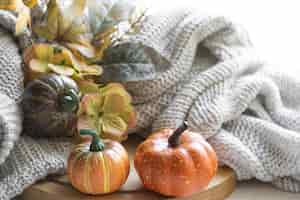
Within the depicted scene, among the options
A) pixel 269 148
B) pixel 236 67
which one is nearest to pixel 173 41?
pixel 236 67

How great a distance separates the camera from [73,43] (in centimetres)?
97

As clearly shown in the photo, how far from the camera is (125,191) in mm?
891

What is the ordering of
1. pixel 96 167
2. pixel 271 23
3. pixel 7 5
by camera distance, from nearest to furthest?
pixel 96 167, pixel 7 5, pixel 271 23

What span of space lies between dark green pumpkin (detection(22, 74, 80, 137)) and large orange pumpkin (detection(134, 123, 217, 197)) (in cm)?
12

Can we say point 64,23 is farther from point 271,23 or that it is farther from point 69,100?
point 271,23

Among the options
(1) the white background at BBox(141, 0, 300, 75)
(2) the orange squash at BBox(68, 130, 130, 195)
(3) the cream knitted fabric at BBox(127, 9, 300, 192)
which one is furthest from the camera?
(1) the white background at BBox(141, 0, 300, 75)

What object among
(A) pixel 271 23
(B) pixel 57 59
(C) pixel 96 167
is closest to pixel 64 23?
(B) pixel 57 59

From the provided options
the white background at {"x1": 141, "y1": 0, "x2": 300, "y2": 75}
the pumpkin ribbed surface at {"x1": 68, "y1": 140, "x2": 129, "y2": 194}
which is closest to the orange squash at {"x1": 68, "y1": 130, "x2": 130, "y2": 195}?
the pumpkin ribbed surface at {"x1": 68, "y1": 140, "x2": 129, "y2": 194}

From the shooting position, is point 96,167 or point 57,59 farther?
point 57,59

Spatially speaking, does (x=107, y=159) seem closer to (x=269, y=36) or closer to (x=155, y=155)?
(x=155, y=155)

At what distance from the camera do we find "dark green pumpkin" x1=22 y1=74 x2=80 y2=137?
0.91m

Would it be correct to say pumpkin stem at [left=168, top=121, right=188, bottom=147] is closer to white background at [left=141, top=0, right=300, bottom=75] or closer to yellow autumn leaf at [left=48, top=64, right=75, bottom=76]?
yellow autumn leaf at [left=48, top=64, right=75, bottom=76]

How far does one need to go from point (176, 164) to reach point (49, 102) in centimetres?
20

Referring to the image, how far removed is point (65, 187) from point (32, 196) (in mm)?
49
